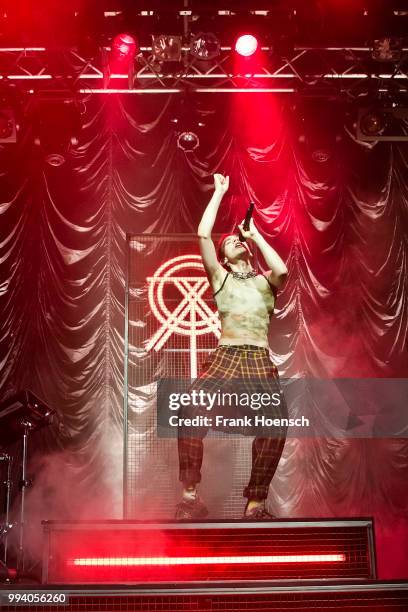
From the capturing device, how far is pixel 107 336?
24.9ft

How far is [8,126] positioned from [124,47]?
55.8 inches

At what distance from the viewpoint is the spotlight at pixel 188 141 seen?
23.9 ft

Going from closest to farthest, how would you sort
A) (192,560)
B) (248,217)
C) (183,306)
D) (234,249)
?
(192,560) < (248,217) < (234,249) < (183,306)

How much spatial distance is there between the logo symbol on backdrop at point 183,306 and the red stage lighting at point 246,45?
2.04 metres

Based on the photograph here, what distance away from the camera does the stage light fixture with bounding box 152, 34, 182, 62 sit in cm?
673

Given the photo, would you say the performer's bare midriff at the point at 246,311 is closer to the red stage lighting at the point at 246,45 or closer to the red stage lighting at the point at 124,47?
the red stage lighting at the point at 246,45

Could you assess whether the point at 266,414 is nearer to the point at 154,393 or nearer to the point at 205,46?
the point at 154,393

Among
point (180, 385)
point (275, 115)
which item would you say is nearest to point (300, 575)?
point (180, 385)

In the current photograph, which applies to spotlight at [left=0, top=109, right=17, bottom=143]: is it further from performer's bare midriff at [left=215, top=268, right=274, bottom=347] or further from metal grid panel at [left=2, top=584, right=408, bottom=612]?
metal grid panel at [left=2, top=584, right=408, bottom=612]

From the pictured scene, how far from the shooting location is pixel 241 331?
5156mm

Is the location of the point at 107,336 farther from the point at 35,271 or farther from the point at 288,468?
the point at 288,468

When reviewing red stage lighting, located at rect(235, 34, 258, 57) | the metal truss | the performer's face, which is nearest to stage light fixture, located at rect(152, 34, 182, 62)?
the metal truss

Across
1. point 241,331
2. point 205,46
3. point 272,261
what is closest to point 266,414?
point 241,331

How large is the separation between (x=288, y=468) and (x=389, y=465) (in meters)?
1.01
